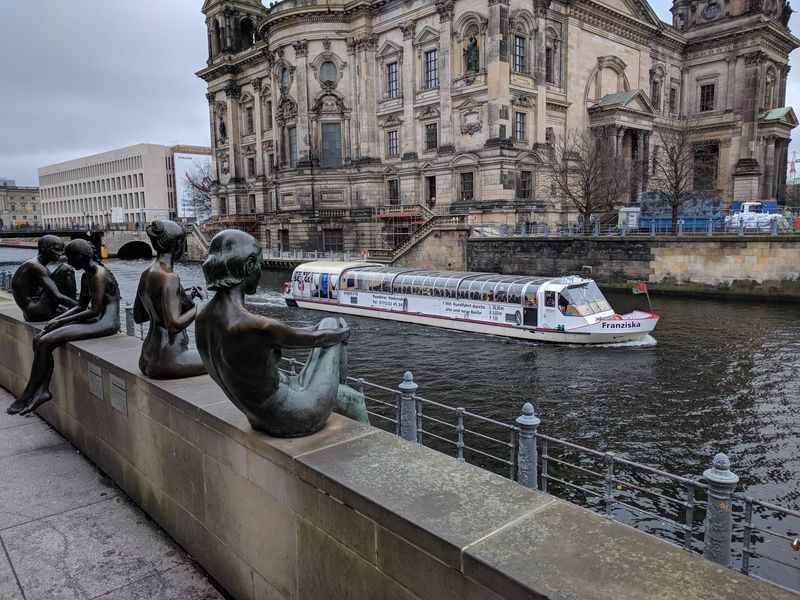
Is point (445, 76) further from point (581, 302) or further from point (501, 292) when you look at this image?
point (581, 302)

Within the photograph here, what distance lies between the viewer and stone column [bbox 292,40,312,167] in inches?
2219

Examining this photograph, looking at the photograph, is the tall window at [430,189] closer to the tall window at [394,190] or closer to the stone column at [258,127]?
the tall window at [394,190]

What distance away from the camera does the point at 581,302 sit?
77.2ft

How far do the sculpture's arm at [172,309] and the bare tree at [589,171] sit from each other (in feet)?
135

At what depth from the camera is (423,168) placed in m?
51.2

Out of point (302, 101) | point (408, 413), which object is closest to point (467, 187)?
point (302, 101)

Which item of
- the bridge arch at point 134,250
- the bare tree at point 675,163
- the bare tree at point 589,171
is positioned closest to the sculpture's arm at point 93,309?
the bare tree at point 589,171

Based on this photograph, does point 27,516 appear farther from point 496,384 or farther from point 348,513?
point 496,384

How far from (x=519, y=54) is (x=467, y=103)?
529 centimetres

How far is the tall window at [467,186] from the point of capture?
157 feet

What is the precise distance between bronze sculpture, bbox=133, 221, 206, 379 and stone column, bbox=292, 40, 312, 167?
5338 centimetres

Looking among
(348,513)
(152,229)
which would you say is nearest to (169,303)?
(152,229)

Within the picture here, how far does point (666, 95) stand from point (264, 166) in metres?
42.2

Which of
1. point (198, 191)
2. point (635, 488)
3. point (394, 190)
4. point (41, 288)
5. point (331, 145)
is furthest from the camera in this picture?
point (198, 191)
